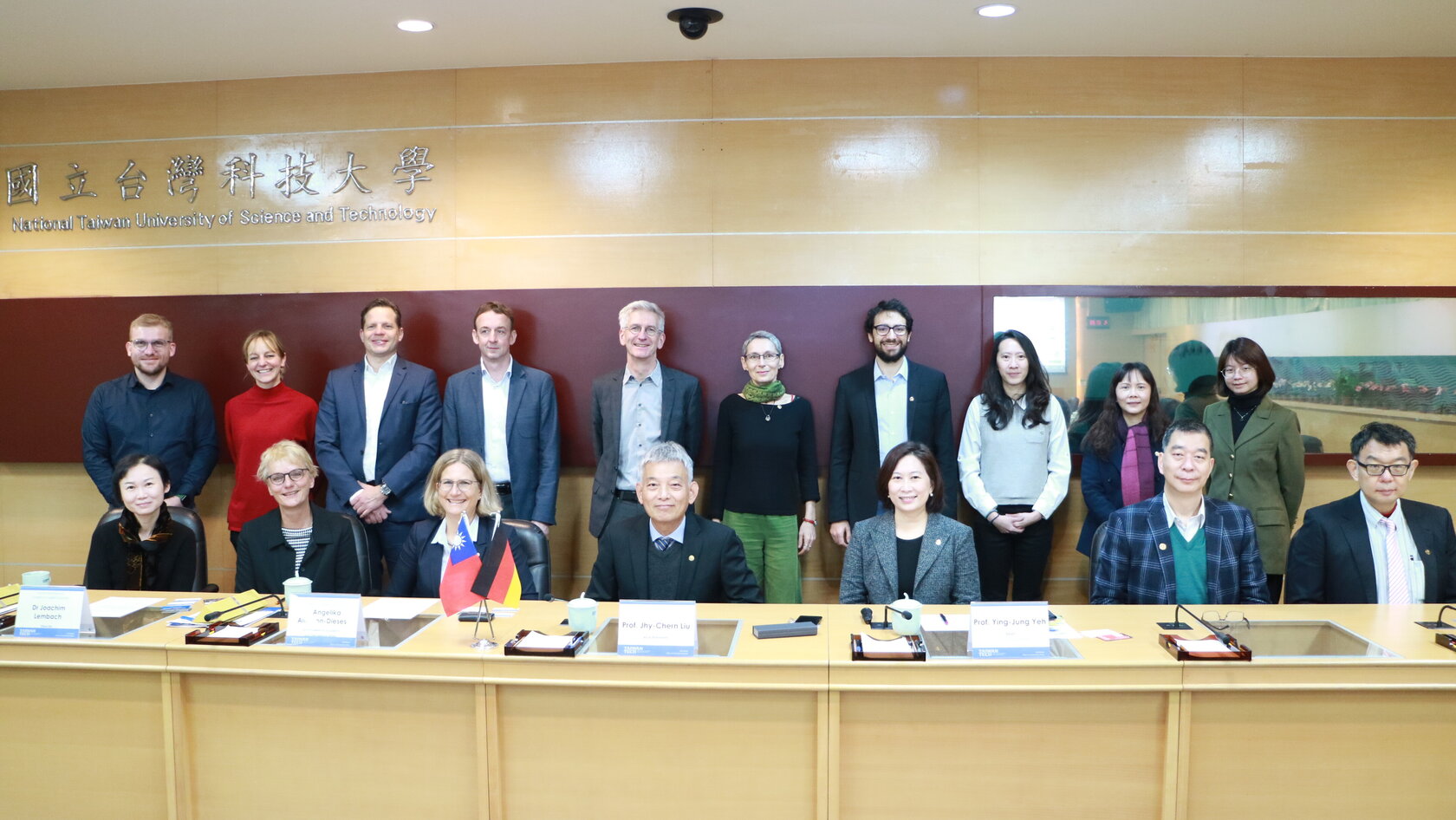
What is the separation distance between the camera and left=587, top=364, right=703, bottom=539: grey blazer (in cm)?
409

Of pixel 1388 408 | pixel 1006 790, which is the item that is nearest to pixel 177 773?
pixel 1006 790

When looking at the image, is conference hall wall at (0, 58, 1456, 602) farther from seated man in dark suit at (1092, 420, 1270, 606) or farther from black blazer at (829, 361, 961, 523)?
seated man in dark suit at (1092, 420, 1270, 606)

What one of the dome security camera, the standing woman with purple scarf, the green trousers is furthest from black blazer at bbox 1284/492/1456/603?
the dome security camera

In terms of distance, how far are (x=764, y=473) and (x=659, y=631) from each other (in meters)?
1.73

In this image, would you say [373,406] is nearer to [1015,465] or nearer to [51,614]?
[51,614]

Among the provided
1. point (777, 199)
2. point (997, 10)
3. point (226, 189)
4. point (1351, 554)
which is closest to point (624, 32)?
point (777, 199)

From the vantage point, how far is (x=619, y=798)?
227cm

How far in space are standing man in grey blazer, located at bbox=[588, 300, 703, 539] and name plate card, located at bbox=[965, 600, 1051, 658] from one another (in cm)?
200

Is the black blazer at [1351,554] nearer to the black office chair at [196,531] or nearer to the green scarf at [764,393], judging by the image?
the green scarf at [764,393]

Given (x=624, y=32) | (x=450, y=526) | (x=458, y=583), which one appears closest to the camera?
(x=458, y=583)

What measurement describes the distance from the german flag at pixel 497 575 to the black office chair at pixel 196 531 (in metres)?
1.46

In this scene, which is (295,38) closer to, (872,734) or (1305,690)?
(872,734)

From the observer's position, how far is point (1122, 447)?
402 cm

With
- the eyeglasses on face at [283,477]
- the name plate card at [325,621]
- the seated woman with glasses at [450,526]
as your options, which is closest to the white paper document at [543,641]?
the name plate card at [325,621]
